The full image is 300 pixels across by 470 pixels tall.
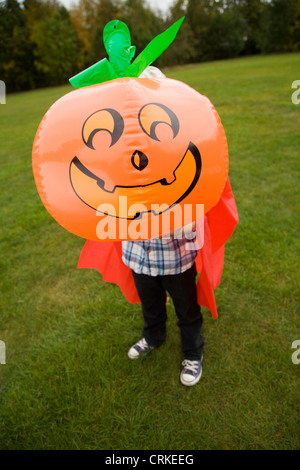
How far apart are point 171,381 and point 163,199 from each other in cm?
117

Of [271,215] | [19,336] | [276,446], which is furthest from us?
[271,215]

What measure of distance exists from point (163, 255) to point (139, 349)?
76cm

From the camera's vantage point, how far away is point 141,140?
83cm

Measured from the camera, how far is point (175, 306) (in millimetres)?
1512

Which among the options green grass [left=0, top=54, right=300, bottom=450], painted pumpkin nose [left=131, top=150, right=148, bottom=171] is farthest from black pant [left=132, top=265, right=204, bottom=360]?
painted pumpkin nose [left=131, top=150, right=148, bottom=171]

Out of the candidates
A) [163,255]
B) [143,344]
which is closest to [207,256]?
[163,255]

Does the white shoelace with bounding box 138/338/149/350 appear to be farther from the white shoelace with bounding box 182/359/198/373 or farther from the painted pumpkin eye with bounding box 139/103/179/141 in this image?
the painted pumpkin eye with bounding box 139/103/179/141

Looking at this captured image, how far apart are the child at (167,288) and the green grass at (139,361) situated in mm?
96

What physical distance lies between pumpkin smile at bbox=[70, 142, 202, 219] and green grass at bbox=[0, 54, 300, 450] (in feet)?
3.76

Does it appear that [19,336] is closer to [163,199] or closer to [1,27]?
[163,199]

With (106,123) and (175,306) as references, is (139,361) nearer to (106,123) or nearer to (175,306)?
(175,306)

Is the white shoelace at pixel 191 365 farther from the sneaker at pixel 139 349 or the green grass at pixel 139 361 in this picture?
the sneaker at pixel 139 349

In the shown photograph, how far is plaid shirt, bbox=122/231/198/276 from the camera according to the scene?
128 cm
